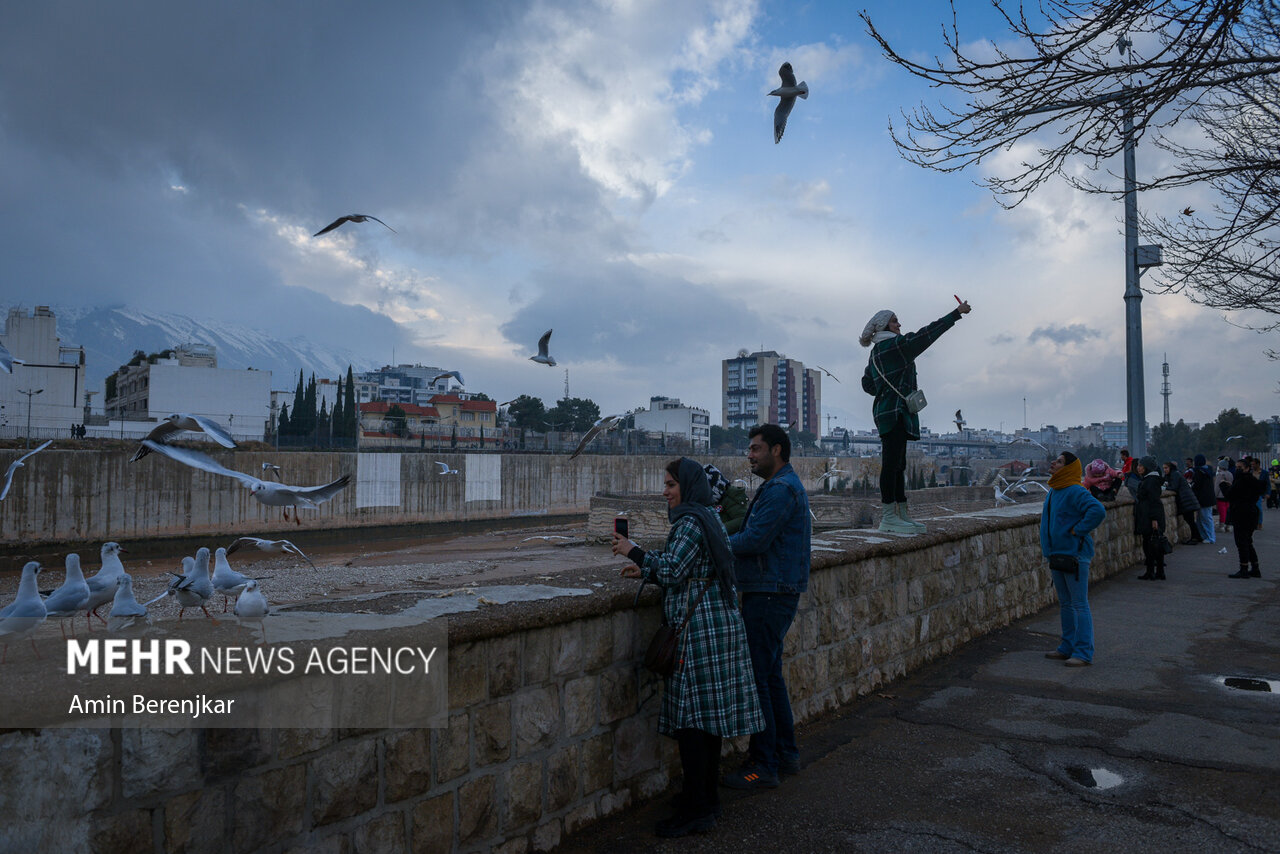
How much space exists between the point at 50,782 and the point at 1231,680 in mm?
6858

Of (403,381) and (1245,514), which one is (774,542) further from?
(403,381)

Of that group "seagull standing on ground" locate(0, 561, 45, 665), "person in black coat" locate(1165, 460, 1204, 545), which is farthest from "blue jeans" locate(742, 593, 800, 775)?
"person in black coat" locate(1165, 460, 1204, 545)

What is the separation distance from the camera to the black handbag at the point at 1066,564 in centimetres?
604

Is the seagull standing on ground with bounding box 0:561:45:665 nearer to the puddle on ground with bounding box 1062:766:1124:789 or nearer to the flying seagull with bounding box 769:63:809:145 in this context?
the puddle on ground with bounding box 1062:766:1124:789

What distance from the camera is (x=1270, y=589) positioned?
31.5ft

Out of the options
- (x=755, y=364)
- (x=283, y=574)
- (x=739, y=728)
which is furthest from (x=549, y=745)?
(x=755, y=364)

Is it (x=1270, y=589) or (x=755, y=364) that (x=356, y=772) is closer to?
(x=1270, y=589)

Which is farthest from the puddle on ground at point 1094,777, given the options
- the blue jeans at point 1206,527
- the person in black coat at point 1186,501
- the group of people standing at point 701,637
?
the blue jeans at point 1206,527

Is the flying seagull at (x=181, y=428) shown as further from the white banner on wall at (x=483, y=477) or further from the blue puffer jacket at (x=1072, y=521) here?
the white banner on wall at (x=483, y=477)

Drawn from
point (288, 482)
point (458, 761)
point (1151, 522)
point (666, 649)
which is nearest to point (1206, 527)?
point (1151, 522)

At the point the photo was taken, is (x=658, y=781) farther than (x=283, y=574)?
No

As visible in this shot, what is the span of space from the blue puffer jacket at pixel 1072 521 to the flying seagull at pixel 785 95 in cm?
456

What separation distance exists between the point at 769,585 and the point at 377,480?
39320 millimetres

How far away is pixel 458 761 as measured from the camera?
9.09ft
